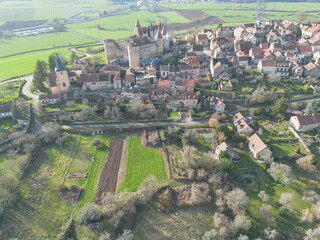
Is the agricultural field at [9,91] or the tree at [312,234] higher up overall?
the agricultural field at [9,91]

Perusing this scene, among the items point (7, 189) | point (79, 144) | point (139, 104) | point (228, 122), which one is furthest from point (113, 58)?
point (7, 189)

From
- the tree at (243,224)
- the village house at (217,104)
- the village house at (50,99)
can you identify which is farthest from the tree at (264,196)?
the village house at (50,99)

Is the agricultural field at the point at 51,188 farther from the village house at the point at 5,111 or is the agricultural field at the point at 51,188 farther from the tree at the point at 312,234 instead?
the tree at the point at 312,234

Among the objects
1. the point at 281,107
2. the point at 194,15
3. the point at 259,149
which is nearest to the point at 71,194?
the point at 259,149

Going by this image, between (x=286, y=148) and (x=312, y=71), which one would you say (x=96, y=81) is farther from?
(x=312, y=71)

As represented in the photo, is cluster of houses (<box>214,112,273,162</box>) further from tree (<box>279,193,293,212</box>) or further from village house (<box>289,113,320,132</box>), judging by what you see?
village house (<box>289,113,320,132</box>)

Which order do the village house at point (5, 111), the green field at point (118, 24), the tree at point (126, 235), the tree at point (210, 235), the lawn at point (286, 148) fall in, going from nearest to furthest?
the tree at point (126, 235)
the tree at point (210, 235)
the lawn at point (286, 148)
the village house at point (5, 111)
the green field at point (118, 24)
